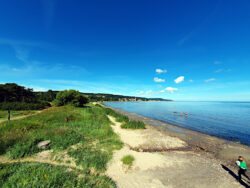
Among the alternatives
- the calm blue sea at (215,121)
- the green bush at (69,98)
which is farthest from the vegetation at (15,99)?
the calm blue sea at (215,121)

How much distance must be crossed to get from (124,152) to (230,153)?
13623mm

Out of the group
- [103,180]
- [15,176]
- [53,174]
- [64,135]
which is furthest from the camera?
[64,135]

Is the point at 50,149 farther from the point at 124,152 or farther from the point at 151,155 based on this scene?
the point at 151,155

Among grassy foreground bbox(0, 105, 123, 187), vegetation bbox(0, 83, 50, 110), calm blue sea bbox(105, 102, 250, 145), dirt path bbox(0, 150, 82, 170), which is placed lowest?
calm blue sea bbox(105, 102, 250, 145)

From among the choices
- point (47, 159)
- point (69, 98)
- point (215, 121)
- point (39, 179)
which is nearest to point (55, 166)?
point (39, 179)

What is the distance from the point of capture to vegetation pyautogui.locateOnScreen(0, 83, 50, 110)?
30078mm

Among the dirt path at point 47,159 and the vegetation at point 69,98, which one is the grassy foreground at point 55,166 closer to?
the dirt path at point 47,159

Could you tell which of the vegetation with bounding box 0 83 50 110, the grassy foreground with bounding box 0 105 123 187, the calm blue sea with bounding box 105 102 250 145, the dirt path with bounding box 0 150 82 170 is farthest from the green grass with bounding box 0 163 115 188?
the vegetation with bounding box 0 83 50 110

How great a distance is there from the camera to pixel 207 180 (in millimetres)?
6914

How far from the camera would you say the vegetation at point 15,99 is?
98.7ft

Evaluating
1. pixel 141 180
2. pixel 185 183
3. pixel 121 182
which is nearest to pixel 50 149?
pixel 121 182

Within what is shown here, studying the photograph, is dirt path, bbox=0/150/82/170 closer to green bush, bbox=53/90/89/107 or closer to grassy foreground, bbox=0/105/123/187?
grassy foreground, bbox=0/105/123/187

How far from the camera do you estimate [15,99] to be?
40.4m

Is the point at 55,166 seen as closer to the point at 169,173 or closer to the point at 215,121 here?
the point at 169,173
